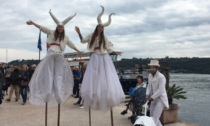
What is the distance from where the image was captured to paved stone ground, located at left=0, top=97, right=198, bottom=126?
10.3 metres

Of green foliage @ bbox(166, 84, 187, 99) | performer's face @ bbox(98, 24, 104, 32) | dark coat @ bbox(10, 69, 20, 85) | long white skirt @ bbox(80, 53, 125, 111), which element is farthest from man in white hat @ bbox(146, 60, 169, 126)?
dark coat @ bbox(10, 69, 20, 85)

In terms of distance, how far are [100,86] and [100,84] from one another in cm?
4

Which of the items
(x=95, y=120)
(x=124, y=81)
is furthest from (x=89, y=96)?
(x=124, y=81)

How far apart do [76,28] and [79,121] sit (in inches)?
149

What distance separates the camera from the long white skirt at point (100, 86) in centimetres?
742

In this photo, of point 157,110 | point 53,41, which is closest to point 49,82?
point 53,41

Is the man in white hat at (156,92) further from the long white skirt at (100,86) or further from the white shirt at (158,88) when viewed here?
the long white skirt at (100,86)

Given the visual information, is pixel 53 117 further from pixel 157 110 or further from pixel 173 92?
pixel 157 110

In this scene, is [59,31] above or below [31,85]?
above

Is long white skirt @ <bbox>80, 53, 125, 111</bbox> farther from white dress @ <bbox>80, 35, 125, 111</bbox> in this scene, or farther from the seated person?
the seated person

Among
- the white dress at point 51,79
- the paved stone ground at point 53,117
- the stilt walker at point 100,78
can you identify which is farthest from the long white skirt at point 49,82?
the paved stone ground at point 53,117

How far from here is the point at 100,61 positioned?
301 inches

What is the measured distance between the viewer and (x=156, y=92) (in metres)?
8.12

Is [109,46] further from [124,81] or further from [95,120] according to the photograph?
[124,81]
